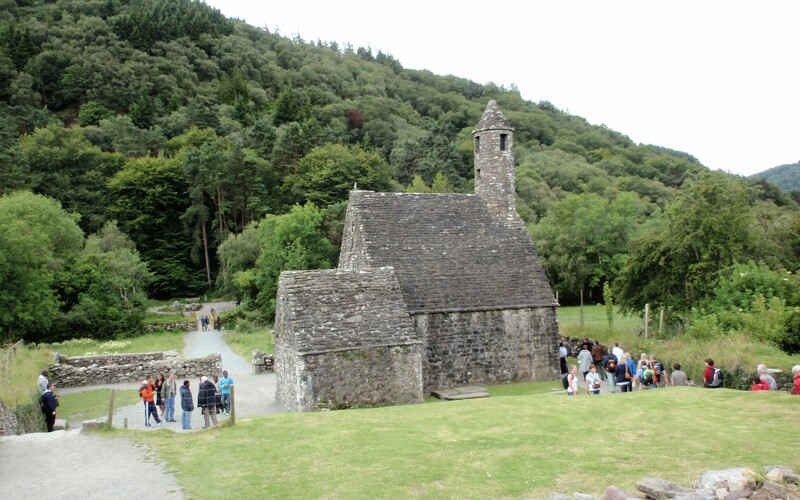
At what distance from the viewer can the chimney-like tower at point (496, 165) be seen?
2722 centimetres

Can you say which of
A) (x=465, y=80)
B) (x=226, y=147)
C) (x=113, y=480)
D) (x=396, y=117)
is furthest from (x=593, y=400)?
(x=465, y=80)

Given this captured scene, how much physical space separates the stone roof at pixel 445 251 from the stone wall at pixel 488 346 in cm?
50

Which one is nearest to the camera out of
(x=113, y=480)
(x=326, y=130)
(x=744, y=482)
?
(x=744, y=482)

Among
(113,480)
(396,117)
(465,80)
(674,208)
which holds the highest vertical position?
(465,80)

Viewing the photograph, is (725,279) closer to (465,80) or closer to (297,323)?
(297,323)

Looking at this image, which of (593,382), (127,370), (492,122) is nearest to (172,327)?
(127,370)

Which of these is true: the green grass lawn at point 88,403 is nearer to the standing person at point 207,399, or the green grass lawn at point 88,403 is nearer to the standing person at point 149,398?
the standing person at point 149,398

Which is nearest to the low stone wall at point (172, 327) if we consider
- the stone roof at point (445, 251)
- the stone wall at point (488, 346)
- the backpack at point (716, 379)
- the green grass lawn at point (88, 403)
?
the green grass lawn at point (88, 403)

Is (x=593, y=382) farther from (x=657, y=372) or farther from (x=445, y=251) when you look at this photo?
(x=445, y=251)

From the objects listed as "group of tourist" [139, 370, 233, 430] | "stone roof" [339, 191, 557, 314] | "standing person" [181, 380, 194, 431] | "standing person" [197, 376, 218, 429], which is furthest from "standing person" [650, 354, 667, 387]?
"standing person" [181, 380, 194, 431]

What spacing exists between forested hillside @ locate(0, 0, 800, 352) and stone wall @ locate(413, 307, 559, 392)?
29.6ft

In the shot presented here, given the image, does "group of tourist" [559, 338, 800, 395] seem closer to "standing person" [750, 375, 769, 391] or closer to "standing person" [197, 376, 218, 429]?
"standing person" [750, 375, 769, 391]

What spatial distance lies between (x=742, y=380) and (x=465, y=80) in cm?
14298

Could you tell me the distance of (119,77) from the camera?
321ft
